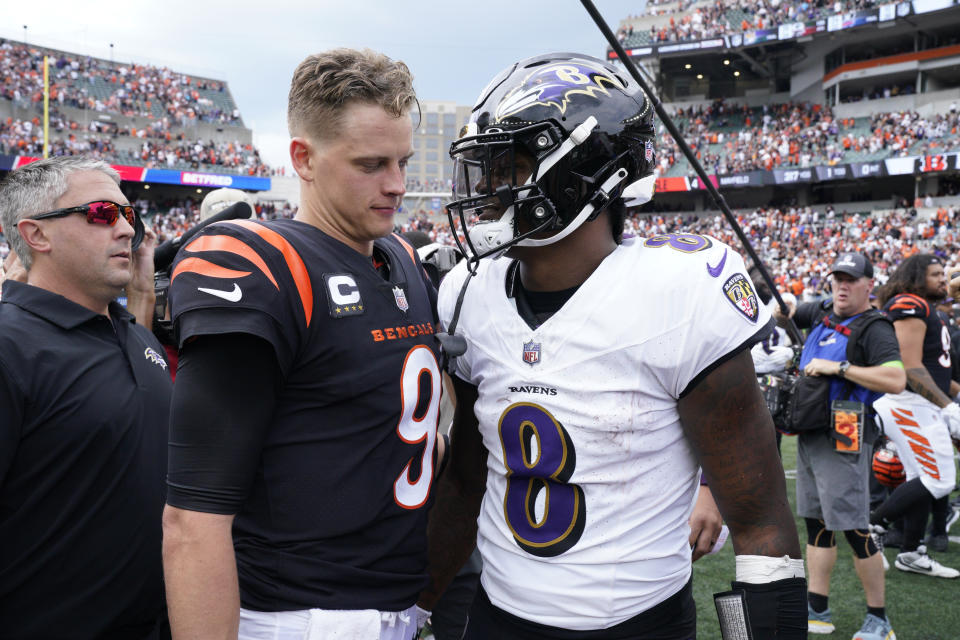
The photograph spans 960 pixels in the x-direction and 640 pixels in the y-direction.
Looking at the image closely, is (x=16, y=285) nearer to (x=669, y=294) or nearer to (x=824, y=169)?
(x=669, y=294)

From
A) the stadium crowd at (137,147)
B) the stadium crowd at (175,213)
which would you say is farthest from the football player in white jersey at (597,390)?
the stadium crowd at (137,147)

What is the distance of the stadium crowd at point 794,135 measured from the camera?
102 ft

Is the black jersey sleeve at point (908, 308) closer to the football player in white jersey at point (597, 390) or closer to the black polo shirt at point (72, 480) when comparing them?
the football player in white jersey at point (597, 390)

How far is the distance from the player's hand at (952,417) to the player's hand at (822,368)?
1.42 meters

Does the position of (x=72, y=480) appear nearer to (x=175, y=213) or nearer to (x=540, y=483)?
(x=540, y=483)

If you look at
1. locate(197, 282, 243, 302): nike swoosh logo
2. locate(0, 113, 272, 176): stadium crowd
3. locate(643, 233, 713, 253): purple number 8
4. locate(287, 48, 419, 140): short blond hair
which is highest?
locate(0, 113, 272, 176): stadium crowd

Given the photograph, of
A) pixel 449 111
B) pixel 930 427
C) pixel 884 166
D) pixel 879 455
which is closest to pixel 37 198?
pixel 930 427

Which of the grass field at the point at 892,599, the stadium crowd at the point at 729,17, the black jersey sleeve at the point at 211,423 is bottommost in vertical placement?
the grass field at the point at 892,599

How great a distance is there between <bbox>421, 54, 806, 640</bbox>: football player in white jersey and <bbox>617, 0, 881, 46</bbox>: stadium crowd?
38014 millimetres

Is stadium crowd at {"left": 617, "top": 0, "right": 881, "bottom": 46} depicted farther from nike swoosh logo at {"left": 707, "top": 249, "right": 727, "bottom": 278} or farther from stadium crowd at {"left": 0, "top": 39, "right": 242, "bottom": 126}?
nike swoosh logo at {"left": 707, "top": 249, "right": 727, "bottom": 278}

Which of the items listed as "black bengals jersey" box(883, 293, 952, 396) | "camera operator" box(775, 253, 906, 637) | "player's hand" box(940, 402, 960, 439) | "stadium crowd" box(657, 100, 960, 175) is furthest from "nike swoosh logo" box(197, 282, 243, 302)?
"stadium crowd" box(657, 100, 960, 175)

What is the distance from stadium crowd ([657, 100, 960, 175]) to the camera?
102ft

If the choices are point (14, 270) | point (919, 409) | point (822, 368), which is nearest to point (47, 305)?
point (14, 270)

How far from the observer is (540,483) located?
5.48ft
